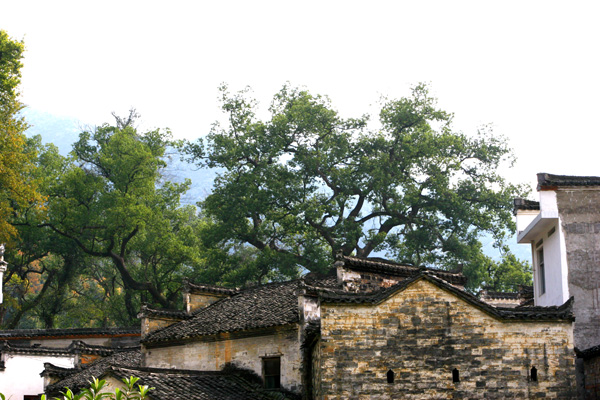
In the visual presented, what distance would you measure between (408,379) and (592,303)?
252 inches

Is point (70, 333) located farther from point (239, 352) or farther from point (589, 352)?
point (589, 352)

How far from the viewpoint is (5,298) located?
41281mm

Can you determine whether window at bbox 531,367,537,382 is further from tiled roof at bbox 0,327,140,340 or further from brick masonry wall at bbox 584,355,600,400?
tiled roof at bbox 0,327,140,340

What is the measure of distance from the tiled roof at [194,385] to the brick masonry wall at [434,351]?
3845 mm

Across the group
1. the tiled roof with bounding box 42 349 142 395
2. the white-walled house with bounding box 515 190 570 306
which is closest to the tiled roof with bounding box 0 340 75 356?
the tiled roof with bounding box 42 349 142 395

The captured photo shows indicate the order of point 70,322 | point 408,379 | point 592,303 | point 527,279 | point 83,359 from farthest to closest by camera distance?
point 70,322
point 527,279
point 83,359
point 592,303
point 408,379

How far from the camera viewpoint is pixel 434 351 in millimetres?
15953

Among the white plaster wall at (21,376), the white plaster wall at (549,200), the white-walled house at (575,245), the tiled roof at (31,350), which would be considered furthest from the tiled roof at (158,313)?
the white plaster wall at (549,200)

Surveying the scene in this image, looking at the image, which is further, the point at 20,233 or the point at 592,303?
the point at 20,233

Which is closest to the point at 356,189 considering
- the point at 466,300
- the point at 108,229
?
the point at 108,229

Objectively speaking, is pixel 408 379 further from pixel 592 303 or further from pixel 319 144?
pixel 319 144

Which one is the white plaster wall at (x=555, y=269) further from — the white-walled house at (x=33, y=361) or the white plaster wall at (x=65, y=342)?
the white plaster wall at (x=65, y=342)

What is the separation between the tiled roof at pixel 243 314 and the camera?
68.5ft

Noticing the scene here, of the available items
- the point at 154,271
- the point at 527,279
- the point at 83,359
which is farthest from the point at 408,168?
the point at 83,359
